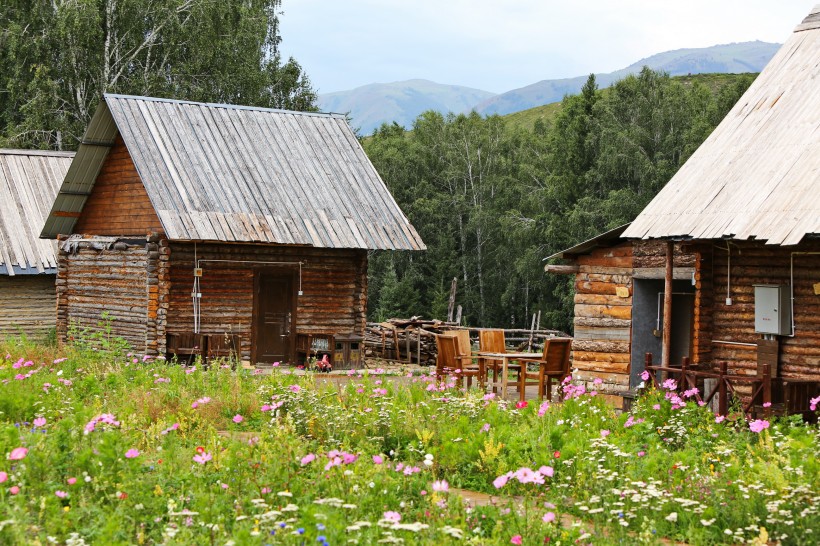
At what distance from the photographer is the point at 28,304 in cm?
2628

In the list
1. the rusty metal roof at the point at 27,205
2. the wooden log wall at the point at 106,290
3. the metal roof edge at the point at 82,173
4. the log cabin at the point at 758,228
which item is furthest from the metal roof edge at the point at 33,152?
the log cabin at the point at 758,228

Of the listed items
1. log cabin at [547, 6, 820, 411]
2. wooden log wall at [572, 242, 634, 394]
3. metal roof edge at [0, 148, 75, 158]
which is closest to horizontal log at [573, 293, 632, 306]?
wooden log wall at [572, 242, 634, 394]

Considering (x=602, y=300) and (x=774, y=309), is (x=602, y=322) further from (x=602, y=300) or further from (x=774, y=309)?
(x=774, y=309)

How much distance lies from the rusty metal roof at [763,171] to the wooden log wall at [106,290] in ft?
35.7

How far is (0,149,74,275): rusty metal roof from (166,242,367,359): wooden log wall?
5663 millimetres

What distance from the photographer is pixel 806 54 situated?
16.0 metres

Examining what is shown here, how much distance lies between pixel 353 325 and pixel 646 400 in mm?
12427

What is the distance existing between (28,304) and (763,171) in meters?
18.4

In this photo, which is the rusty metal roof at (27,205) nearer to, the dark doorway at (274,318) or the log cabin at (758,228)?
the dark doorway at (274,318)

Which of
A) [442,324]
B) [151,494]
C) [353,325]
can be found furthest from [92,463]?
[442,324]

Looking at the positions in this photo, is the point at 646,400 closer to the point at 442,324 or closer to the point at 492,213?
the point at 442,324

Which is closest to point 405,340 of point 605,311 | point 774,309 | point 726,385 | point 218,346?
point 218,346

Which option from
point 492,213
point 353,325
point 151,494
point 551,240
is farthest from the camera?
point 492,213

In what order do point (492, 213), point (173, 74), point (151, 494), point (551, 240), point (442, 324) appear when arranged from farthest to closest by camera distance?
point (492, 213), point (551, 240), point (173, 74), point (442, 324), point (151, 494)
